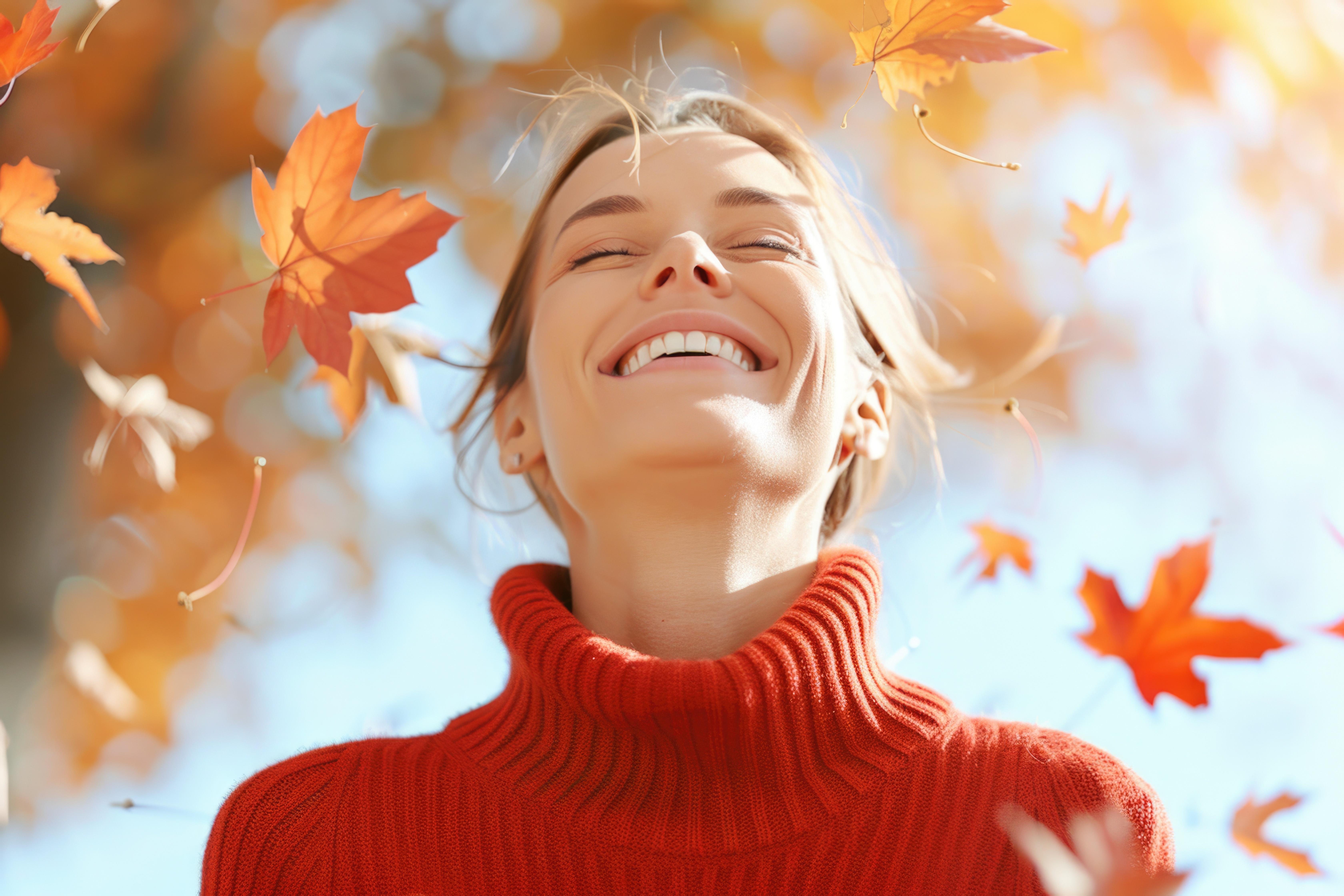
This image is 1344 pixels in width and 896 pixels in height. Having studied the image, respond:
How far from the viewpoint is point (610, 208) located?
5.14 feet

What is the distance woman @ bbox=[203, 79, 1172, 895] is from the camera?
4.13 feet

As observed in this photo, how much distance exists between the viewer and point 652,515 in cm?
142

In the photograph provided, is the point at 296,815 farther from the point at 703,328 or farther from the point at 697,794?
the point at 703,328

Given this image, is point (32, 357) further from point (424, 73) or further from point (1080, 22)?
point (1080, 22)

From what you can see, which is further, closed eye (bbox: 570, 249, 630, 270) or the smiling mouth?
closed eye (bbox: 570, 249, 630, 270)

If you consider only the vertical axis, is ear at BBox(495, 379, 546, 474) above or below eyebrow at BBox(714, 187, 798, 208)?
below

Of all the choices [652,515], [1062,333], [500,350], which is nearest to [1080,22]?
[1062,333]

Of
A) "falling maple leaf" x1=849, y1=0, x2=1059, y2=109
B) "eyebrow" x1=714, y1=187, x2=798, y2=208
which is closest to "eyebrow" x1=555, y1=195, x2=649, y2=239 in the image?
"eyebrow" x1=714, y1=187, x2=798, y2=208

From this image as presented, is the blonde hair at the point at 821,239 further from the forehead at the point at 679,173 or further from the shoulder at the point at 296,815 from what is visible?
the shoulder at the point at 296,815

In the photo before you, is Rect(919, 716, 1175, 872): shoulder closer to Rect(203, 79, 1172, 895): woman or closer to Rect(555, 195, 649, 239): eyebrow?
Rect(203, 79, 1172, 895): woman

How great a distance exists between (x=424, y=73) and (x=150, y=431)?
5.43 ft

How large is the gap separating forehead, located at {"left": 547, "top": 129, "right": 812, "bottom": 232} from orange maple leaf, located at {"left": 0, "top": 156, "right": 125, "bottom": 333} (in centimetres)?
70

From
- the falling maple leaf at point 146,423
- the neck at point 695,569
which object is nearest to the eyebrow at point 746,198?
the neck at point 695,569

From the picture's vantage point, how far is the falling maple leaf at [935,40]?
1.18 metres
